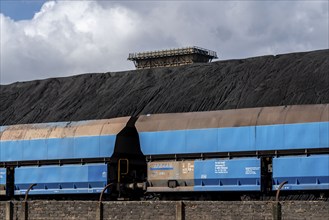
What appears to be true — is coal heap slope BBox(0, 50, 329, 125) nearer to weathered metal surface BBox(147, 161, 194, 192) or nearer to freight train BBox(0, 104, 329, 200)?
freight train BBox(0, 104, 329, 200)

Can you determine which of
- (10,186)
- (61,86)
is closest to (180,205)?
(10,186)

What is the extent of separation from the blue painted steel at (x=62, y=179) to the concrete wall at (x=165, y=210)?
2.34 meters

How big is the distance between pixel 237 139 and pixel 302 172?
275 centimetres

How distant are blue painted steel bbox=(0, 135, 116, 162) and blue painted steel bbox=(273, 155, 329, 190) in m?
7.10

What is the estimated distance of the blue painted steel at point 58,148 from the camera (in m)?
28.7

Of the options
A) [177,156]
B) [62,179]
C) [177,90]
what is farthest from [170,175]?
[177,90]

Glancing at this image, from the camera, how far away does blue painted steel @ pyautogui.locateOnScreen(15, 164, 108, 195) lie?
2881cm

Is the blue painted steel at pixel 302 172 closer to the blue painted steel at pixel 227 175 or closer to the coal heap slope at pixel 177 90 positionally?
the blue painted steel at pixel 227 175

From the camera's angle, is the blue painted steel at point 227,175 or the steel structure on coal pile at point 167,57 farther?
the steel structure on coal pile at point 167,57

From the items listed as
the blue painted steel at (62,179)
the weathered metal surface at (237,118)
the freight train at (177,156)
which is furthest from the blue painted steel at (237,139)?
the blue painted steel at (62,179)

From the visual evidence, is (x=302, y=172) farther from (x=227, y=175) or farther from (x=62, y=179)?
(x=62, y=179)

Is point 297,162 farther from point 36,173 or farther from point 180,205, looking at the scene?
point 36,173

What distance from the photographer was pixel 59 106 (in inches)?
1510

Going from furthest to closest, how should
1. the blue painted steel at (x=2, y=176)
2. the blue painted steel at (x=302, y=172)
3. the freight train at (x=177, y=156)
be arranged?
the blue painted steel at (x=2, y=176)
the freight train at (x=177, y=156)
the blue painted steel at (x=302, y=172)
